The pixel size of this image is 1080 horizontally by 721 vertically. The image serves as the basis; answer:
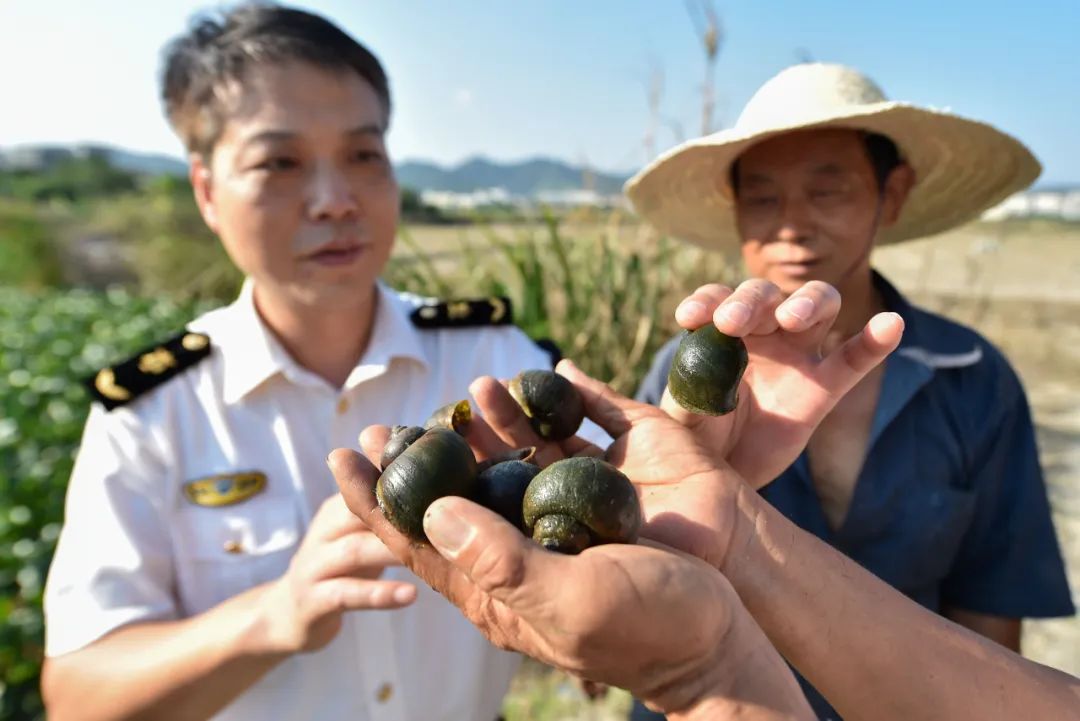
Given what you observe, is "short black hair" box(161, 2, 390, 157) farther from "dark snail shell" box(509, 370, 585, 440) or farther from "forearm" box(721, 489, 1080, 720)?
"forearm" box(721, 489, 1080, 720)

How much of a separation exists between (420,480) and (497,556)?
367mm

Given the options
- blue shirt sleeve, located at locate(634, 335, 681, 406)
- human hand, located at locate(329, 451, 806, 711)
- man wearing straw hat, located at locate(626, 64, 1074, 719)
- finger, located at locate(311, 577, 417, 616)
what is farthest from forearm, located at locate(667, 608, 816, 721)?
blue shirt sleeve, located at locate(634, 335, 681, 406)

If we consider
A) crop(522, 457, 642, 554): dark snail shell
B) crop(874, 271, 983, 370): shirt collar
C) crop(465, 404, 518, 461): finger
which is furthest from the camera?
crop(874, 271, 983, 370): shirt collar

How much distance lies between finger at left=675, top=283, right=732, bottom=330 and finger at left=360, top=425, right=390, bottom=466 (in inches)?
31.7

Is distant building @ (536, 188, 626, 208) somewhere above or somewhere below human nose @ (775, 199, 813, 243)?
below

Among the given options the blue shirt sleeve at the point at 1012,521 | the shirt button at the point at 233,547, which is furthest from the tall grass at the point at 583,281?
the shirt button at the point at 233,547

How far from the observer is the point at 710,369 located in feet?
5.16

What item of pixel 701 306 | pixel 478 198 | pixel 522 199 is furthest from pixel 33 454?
pixel 701 306

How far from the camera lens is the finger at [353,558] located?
69.7 inches

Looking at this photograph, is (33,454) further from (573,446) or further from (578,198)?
(578,198)

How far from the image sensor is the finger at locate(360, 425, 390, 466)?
1759mm

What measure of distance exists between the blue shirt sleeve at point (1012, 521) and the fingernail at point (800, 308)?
4.53ft

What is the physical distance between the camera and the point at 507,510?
1586 millimetres

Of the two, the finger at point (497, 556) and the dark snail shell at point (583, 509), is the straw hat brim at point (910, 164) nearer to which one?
the dark snail shell at point (583, 509)
